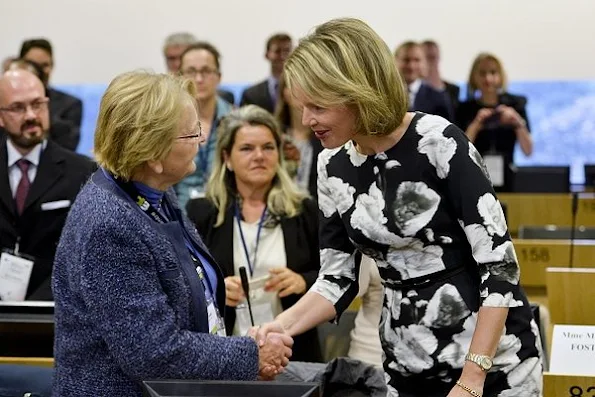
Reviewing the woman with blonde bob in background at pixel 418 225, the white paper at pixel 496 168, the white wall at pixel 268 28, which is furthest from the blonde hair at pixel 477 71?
the woman with blonde bob in background at pixel 418 225

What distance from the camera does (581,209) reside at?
595 cm

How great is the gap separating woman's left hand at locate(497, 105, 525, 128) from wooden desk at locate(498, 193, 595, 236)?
48.1 inches

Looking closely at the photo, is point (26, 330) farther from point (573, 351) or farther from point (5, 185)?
point (573, 351)

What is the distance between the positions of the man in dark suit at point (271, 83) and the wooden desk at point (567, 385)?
4294 millimetres

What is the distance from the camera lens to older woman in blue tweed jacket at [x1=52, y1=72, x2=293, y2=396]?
2211mm

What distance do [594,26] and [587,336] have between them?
6.07m

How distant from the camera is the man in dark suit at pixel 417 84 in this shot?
24.9 feet

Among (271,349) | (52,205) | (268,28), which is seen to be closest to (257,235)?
(52,205)

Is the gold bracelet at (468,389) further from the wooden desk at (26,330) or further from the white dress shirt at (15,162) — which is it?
the white dress shirt at (15,162)

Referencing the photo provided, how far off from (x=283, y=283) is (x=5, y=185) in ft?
4.26

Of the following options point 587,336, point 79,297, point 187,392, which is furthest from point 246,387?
point 587,336

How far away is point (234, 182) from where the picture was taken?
4.43 metres

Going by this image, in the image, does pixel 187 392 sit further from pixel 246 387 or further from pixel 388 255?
pixel 388 255

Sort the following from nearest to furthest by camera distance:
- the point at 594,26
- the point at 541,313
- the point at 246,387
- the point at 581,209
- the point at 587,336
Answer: the point at 246,387 → the point at 587,336 → the point at 541,313 → the point at 581,209 → the point at 594,26
